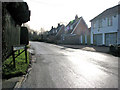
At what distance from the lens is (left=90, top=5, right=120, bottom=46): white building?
56.3 ft

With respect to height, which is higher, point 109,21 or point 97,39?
point 109,21

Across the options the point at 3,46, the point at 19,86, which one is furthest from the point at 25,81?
the point at 3,46

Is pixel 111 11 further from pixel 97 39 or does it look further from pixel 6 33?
pixel 6 33

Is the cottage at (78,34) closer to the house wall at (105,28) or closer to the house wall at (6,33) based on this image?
the house wall at (105,28)

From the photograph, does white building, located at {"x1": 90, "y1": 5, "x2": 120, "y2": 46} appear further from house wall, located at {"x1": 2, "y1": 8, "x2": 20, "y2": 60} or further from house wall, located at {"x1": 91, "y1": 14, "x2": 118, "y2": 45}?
house wall, located at {"x1": 2, "y1": 8, "x2": 20, "y2": 60}

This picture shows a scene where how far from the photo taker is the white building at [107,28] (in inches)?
676

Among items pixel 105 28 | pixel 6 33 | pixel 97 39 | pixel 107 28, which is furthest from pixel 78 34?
pixel 6 33

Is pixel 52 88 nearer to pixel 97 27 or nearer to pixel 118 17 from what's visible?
pixel 118 17

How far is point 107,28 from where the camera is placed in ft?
62.1

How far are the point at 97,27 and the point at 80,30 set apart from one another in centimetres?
1354

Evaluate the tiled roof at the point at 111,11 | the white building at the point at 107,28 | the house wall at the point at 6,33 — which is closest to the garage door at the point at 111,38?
the white building at the point at 107,28

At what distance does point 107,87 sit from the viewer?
11.3 feet

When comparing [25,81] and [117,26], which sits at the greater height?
[117,26]

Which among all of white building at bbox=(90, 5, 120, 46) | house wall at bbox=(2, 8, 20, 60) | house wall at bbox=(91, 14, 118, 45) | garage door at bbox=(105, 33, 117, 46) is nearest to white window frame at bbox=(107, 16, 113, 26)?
white building at bbox=(90, 5, 120, 46)
